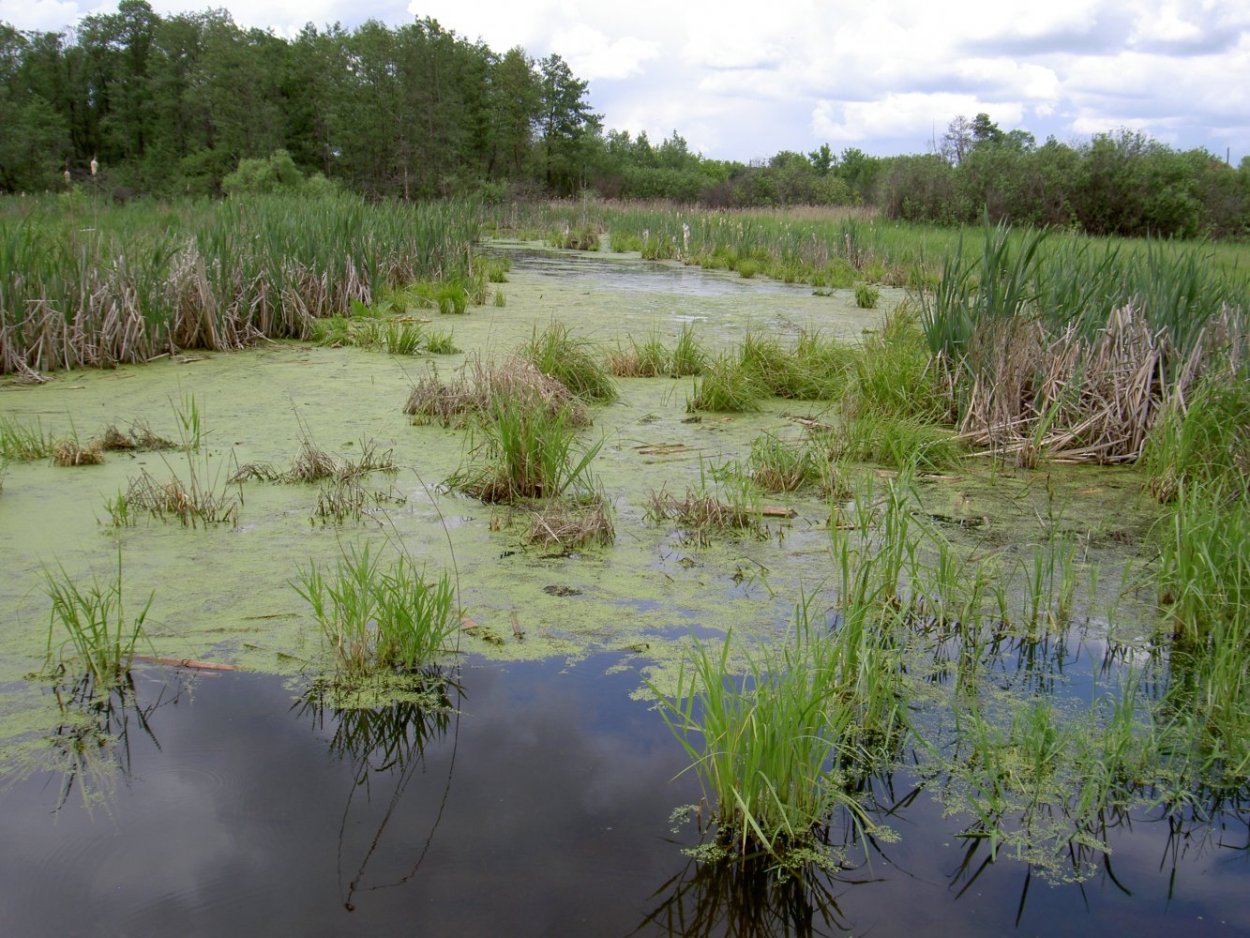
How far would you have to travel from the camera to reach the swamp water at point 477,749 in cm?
168

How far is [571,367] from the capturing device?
5.13 meters

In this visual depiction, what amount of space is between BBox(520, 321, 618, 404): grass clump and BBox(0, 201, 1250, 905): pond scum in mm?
28

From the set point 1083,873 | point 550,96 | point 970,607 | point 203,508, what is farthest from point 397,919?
point 550,96

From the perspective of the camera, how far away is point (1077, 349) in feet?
14.6

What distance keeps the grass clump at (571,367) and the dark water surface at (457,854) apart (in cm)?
304

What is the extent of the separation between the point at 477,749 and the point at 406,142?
29.4 metres

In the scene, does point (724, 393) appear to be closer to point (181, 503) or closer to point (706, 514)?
point (706, 514)

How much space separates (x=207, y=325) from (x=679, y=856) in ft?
17.8

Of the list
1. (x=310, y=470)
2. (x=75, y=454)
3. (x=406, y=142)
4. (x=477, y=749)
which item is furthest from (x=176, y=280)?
(x=406, y=142)

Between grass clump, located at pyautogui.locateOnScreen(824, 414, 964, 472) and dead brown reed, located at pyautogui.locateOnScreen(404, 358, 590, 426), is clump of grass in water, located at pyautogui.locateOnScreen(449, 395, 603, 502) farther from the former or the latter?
grass clump, located at pyautogui.locateOnScreen(824, 414, 964, 472)

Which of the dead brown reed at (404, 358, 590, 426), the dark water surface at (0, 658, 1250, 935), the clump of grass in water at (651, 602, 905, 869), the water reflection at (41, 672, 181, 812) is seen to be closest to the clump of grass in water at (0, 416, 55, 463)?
the dead brown reed at (404, 358, 590, 426)

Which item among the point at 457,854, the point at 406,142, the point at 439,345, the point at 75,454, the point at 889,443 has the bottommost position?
the point at 457,854

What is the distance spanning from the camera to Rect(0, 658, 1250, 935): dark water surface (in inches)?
64.9

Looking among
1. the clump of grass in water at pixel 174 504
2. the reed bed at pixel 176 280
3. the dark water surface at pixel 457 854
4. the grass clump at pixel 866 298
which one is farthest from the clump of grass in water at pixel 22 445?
the grass clump at pixel 866 298
